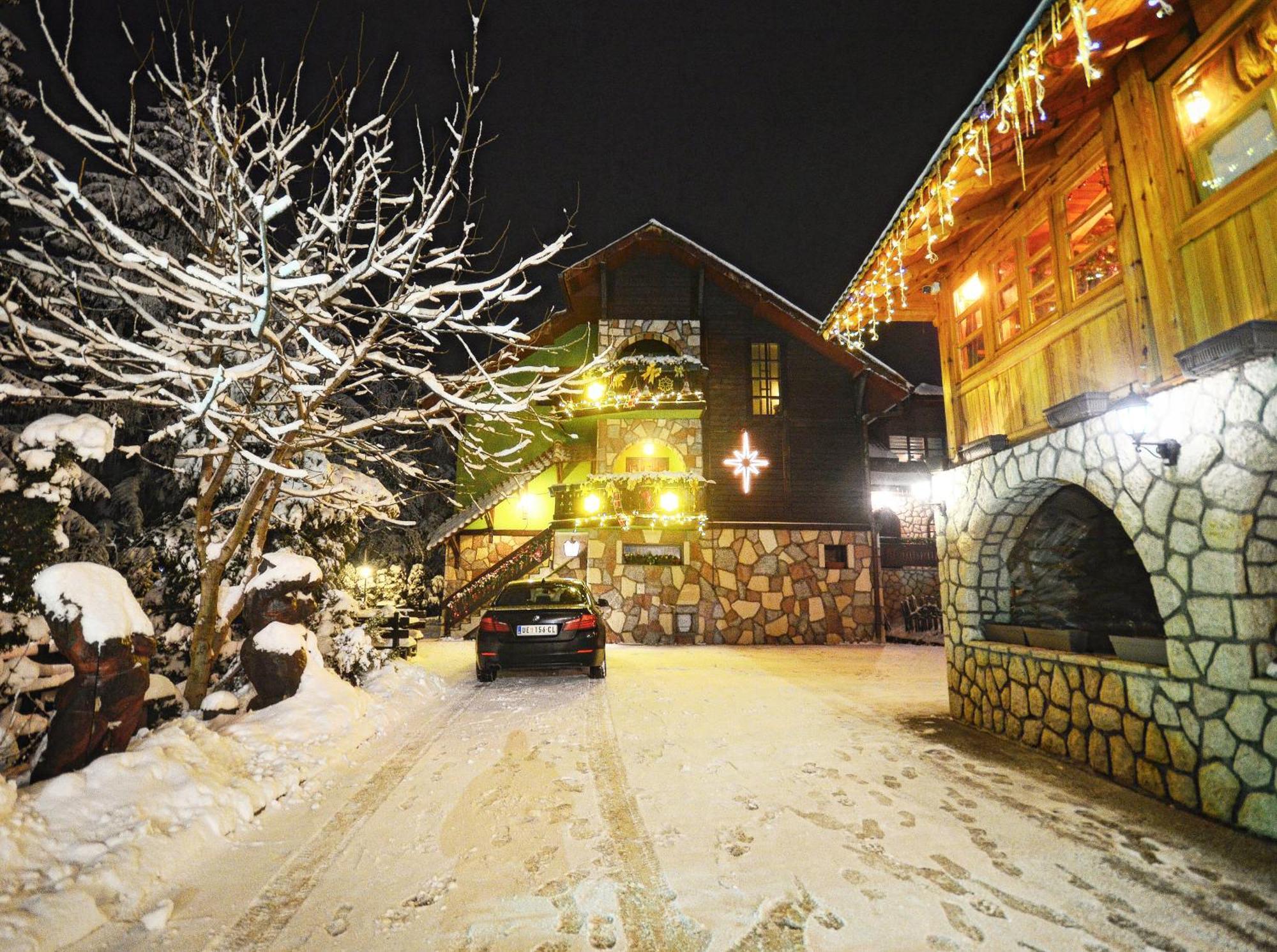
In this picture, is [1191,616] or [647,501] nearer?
[1191,616]

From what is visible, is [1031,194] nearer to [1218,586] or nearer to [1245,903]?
[1218,586]

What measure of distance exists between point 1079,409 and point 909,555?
1533 centimetres

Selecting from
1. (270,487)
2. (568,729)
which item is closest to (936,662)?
(568,729)

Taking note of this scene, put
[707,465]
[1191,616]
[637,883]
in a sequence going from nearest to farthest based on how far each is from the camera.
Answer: [637,883]
[1191,616]
[707,465]

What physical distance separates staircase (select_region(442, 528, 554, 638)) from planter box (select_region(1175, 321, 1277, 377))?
15170 millimetres

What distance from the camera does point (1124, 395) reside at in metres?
4.89

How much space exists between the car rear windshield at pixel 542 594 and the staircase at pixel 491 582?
728cm

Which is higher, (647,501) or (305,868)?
(647,501)

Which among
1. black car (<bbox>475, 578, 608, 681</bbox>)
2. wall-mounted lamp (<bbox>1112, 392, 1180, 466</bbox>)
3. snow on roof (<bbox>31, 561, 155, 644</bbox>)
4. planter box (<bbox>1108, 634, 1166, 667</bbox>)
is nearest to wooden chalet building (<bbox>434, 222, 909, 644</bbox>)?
black car (<bbox>475, 578, 608, 681</bbox>)

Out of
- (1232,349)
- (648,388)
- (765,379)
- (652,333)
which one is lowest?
(1232,349)

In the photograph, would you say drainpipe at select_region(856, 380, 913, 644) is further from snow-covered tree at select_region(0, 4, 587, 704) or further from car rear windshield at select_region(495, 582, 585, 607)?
snow-covered tree at select_region(0, 4, 587, 704)

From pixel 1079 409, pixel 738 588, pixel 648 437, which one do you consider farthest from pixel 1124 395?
pixel 648 437

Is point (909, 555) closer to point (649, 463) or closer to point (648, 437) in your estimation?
point (649, 463)

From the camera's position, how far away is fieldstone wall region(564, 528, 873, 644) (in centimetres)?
1641
